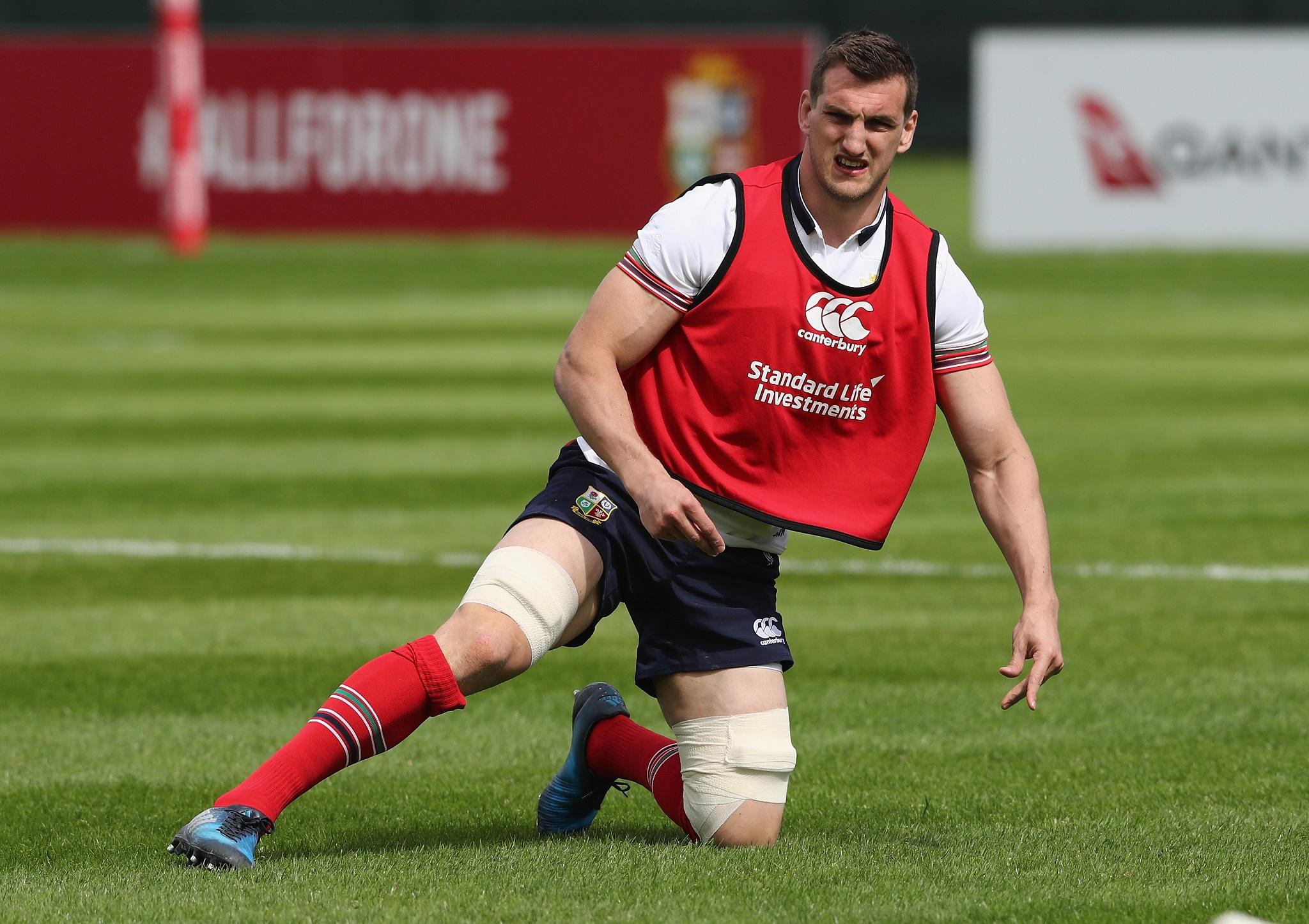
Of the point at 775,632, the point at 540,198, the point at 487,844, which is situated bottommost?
the point at 540,198

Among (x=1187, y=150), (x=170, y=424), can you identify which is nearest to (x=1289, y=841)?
(x=170, y=424)

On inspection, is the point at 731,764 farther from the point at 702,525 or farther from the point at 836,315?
the point at 836,315

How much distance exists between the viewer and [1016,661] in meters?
4.76

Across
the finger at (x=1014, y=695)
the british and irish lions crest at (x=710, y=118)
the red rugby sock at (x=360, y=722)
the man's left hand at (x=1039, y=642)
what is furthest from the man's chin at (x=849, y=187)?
the british and irish lions crest at (x=710, y=118)

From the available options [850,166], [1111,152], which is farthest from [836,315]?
[1111,152]

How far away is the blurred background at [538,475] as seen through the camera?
16.1 feet

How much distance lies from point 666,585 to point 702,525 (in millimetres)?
547

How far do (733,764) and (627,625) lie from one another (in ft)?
10.3

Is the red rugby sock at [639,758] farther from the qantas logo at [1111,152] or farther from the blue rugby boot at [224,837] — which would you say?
the qantas logo at [1111,152]

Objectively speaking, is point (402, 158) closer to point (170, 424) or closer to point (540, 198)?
point (540, 198)

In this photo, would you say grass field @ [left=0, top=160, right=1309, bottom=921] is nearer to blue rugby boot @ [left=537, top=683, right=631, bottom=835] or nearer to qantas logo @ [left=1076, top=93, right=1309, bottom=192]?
blue rugby boot @ [left=537, top=683, right=631, bottom=835]

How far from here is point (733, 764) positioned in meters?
5.00

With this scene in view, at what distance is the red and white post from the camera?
2833 cm

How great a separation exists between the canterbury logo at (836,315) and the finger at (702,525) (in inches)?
24.4
